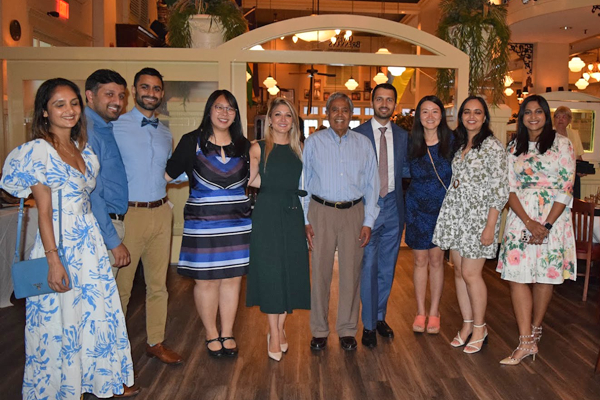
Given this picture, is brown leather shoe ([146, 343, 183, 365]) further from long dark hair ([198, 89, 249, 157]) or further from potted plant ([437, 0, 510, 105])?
potted plant ([437, 0, 510, 105])

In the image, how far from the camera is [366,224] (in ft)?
12.2

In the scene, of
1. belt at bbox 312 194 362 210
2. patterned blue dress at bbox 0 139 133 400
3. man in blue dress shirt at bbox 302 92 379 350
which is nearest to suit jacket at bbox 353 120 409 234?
man in blue dress shirt at bbox 302 92 379 350

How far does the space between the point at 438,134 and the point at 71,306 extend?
2.66 m

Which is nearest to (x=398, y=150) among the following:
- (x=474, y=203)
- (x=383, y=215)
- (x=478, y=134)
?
(x=383, y=215)

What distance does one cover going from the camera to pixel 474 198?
141 inches

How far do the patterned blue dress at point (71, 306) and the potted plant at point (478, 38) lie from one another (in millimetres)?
4632

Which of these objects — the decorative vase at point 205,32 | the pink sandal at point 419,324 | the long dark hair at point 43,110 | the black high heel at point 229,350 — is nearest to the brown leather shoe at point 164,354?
the black high heel at point 229,350

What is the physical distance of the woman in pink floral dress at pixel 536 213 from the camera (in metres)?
3.46

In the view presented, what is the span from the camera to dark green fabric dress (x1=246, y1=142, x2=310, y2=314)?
3.48 meters

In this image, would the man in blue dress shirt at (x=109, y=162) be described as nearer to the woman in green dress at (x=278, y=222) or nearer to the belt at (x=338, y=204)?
the woman in green dress at (x=278, y=222)

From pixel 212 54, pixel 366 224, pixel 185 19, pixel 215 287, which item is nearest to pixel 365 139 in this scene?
pixel 366 224

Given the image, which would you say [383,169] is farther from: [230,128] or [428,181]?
[230,128]

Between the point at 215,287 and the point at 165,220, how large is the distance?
559 millimetres

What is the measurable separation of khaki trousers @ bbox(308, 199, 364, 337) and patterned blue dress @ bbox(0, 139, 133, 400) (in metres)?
1.43
